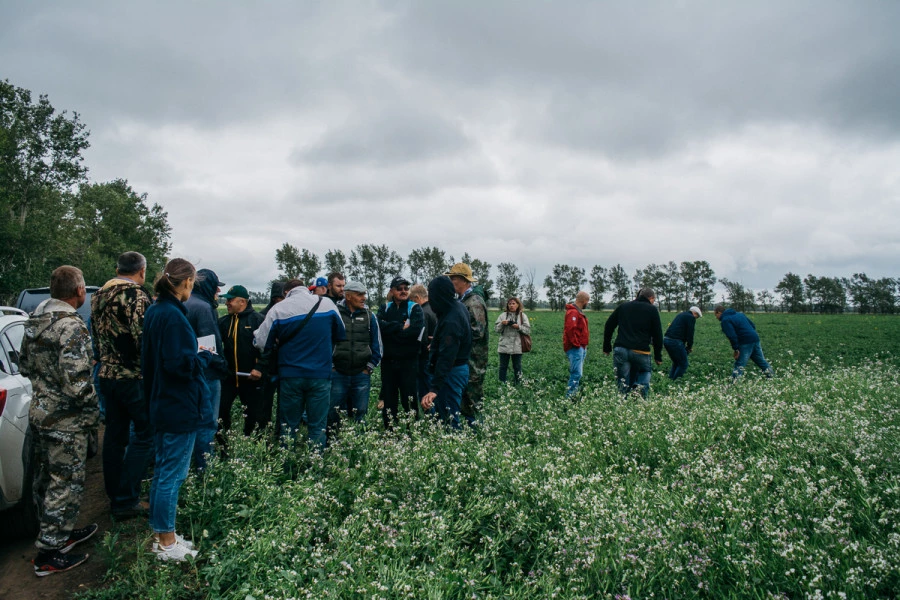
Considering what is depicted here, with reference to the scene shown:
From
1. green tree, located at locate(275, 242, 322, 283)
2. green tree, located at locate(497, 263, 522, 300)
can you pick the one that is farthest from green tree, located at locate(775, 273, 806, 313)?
green tree, located at locate(275, 242, 322, 283)

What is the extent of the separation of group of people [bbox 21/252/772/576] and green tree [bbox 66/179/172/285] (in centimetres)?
4642

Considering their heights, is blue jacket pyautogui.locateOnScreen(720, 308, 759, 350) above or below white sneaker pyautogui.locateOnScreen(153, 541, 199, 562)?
above

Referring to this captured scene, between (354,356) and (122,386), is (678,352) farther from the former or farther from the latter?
(122,386)

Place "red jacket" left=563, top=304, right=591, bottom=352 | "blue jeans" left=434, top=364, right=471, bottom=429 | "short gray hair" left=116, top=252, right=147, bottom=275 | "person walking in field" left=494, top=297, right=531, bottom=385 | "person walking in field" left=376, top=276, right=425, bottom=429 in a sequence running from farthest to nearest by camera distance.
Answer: "person walking in field" left=494, top=297, right=531, bottom=385 → "red jacket" left=563, top=304, right=591, bottom=352 → "person walking in field" left=376, top=276, right=425, bottom=429 → "blue jeans" left=434, top=364, right=471, bottom=429 → "short gray hair" left=116, top=252, right=147, bottom=275

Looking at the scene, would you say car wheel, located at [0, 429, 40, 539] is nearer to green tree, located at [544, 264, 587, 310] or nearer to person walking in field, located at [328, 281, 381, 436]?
person walking in field, located at [328, 281, 381, 436]

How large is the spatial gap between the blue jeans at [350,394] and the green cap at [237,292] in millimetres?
1542

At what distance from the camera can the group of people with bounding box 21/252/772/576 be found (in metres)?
3.57

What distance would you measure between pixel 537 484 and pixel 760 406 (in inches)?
173

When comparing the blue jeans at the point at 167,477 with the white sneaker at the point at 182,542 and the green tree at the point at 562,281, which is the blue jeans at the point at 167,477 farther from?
the green tree at the point at 562,281

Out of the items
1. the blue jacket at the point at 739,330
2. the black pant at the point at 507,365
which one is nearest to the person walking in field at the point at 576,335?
the black pant at the point at 507,365

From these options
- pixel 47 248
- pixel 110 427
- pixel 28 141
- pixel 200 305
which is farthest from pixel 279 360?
pixel 28 141

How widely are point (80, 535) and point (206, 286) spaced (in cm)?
252

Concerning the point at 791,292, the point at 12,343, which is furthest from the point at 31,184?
the point at 791,292

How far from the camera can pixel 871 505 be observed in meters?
3.65
